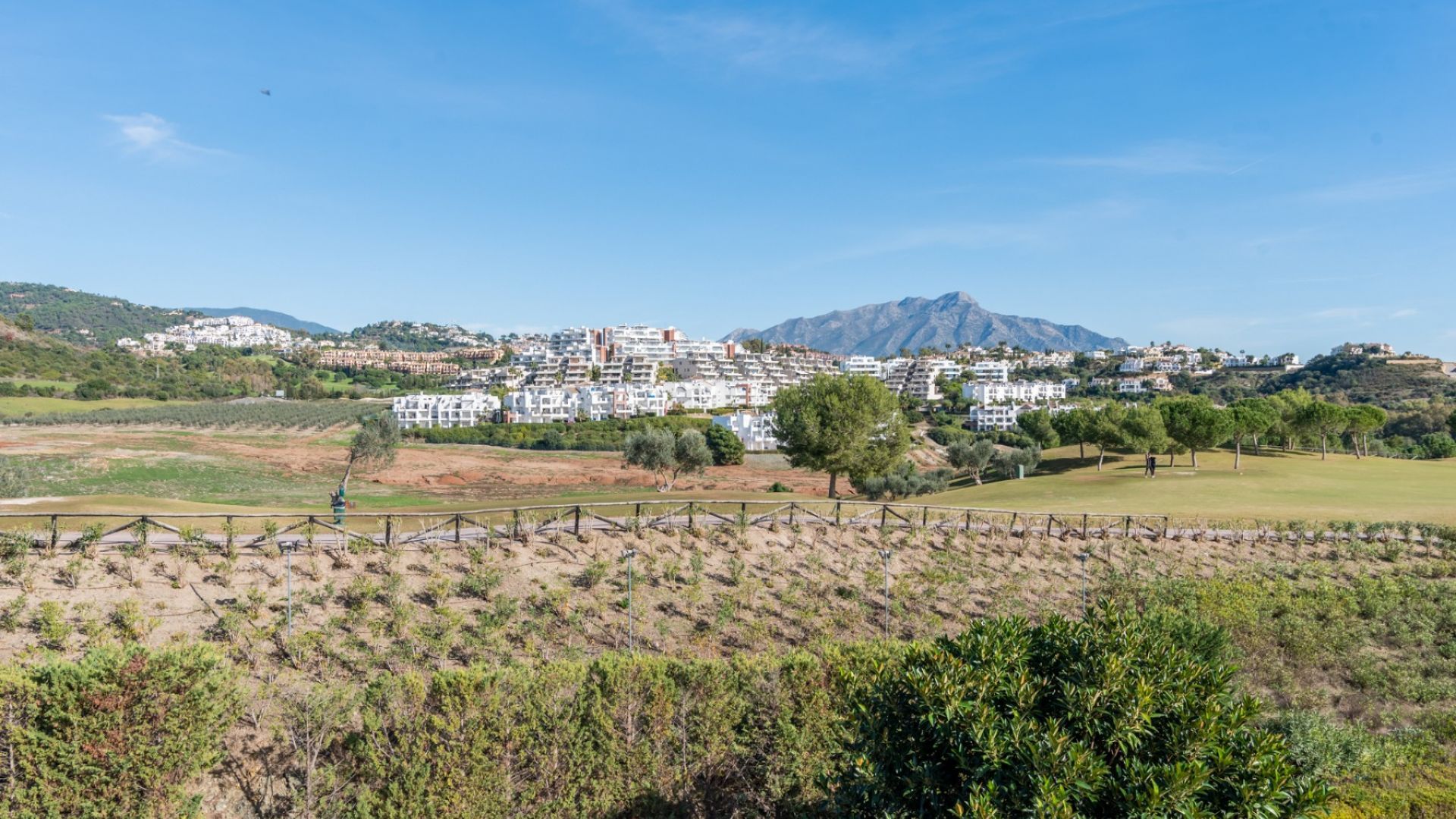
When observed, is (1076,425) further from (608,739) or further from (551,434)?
(608,739)

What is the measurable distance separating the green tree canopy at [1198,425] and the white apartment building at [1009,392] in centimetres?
10533

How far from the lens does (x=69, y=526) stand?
2183 centimetres

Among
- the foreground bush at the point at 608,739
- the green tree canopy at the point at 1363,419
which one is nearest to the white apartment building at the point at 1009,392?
the green tree canopy at the point at 1363,419

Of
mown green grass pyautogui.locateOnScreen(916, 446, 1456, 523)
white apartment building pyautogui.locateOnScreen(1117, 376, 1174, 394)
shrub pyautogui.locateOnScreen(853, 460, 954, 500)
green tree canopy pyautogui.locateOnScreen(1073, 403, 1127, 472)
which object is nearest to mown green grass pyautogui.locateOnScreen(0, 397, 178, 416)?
shrub pyautogui.locateOnScreen(853, 460, 954, 500)

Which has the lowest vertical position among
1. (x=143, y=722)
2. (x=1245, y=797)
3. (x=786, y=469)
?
(x=786, y=469)

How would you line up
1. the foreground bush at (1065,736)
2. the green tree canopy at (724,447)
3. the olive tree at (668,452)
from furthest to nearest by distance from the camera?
the green tree canopy at (724,447) → the olive tree at (668,452) → the foreground bush at (1065,736)

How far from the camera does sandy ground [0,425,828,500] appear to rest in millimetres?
66688

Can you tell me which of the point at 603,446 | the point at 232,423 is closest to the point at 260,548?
the point at 603,446

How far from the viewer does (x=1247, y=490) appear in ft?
166

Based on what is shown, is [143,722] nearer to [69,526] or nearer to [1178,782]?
[1178,782]

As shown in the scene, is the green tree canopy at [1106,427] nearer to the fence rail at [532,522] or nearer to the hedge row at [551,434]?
the fence rail at [532,522]

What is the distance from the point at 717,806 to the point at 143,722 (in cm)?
806

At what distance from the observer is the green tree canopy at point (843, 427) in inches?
1820

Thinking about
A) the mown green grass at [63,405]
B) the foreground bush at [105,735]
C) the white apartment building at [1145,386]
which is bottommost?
the mown green grass at [63,405]
